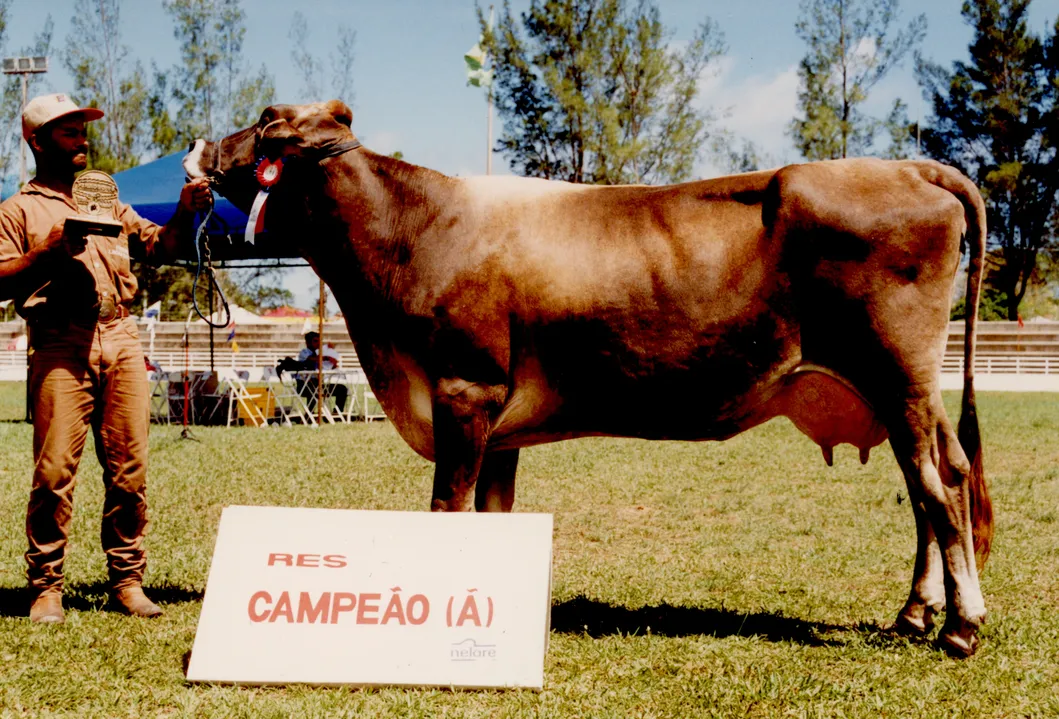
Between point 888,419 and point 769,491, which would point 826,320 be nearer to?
point 888,419

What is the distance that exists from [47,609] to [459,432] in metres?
2.26

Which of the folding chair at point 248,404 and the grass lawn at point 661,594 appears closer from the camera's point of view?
the grass lawn at point 661,594

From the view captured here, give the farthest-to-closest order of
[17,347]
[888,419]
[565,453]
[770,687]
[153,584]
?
1. [17,347]
2. [565,453]
3. [153,584]
4. [888,419]
5. [770,687]

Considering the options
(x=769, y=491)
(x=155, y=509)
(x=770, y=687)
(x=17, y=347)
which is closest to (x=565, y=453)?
(x=769, y=491)

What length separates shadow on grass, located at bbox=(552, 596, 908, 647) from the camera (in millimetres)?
4535

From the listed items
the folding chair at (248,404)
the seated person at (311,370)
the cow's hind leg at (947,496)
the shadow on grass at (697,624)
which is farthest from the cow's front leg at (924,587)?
the seated person at (311,370)

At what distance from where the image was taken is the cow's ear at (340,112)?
15.4 ft

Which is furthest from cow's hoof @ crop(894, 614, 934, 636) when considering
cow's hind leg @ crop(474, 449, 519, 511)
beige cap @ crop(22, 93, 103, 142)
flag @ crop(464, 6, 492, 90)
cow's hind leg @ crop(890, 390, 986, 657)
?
flag @ crop(464, 6, 492, 90)

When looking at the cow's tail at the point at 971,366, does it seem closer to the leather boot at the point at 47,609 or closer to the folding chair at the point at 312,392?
the leather boot at the point at 47,609

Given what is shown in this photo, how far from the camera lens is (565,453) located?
36.6 ft

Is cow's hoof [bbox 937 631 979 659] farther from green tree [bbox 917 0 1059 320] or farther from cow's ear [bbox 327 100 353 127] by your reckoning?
green tree [bbox 917 0 1059 320]

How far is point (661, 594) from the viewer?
5.34 metres

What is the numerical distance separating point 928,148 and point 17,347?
38.4m

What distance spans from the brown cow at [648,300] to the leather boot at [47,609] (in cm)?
192
